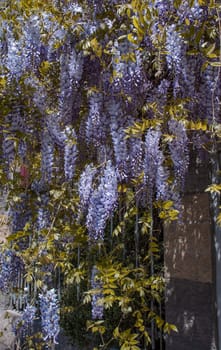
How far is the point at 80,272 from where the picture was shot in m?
3.47

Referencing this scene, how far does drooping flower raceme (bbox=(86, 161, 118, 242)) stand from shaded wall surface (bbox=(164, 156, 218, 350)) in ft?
1.61

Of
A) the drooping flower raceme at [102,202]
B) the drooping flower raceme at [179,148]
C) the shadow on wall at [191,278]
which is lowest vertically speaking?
the shadow on wall at [191,278]

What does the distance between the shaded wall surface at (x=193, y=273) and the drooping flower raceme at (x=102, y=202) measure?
0.49 meters

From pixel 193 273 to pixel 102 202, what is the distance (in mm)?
724

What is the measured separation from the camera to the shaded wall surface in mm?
2896

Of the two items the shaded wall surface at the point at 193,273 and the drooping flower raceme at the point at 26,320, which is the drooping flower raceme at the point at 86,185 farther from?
the drooping flower raceme at the point at 26,320

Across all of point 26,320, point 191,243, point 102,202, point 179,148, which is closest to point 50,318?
point 26,320

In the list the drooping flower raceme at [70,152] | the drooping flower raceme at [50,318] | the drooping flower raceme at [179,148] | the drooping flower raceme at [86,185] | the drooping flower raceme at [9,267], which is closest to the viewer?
the drooping flower raceme at [179,148]

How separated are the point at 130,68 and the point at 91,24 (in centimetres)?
A: 46

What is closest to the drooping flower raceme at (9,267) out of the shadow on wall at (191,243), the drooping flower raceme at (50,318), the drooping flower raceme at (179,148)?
the drooping flower raceme at (50,318)

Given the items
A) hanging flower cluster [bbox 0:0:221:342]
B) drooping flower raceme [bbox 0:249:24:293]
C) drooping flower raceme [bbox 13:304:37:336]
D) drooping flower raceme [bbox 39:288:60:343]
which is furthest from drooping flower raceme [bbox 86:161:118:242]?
drooping flower raceme [bbox 13:304:37:336]

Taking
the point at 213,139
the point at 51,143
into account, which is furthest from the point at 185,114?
the point at 51,143

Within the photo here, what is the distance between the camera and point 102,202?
2.92 meters

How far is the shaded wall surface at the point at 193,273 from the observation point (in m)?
2.90
